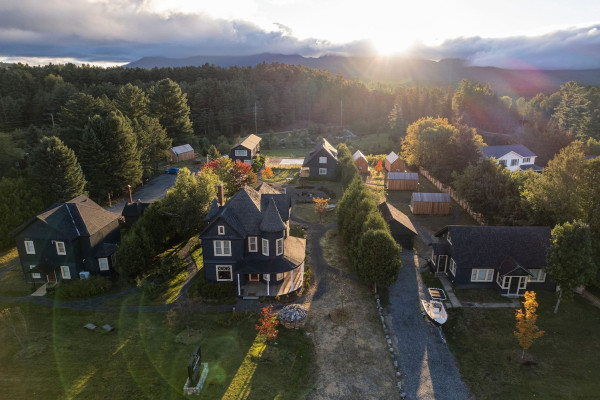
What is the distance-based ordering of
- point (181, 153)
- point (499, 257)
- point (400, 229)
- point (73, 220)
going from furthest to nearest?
point (181, 153) < point (400, 229) < point (73, 220) < point (499, 257)

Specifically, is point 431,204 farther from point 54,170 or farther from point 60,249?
point 54,170

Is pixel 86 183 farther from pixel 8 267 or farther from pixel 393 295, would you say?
pixel 393 295

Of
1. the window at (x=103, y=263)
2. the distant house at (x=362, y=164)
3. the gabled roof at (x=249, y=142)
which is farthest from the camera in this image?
the gabled roof at (x=249, y=142)

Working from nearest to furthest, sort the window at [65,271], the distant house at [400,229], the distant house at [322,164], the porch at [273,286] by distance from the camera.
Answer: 1. the porch at [273,286]
2. the window at [65,271]
3. the distant house at [400,229]
4. the distant house at [322,164]

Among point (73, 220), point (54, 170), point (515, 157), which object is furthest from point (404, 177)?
point (54, 170)

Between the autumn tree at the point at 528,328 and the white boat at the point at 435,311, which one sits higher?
the autumn tree at the point at 528,328

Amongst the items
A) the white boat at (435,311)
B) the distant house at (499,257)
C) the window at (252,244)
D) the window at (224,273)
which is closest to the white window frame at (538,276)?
the distant house at (499,257)

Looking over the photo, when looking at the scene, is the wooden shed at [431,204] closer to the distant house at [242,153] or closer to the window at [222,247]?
the window at [222,247]
